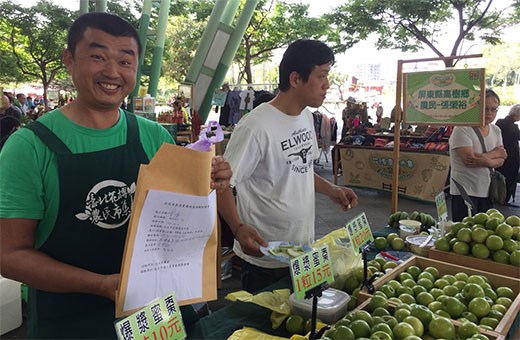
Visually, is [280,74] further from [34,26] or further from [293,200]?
[34,26]

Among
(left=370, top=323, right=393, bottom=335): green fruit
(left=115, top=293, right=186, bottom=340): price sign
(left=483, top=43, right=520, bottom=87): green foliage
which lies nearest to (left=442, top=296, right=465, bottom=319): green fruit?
(left=370, top=323, right=393, bottom=335): green fruit

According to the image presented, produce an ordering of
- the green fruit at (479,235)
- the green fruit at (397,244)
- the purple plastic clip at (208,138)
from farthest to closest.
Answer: the green fruit at (397,244)
the green fruit at (479,235)
the purple plastic clip at (208,138)

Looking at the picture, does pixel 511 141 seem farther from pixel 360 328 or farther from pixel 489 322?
pixel 360 328

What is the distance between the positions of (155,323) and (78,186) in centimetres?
46

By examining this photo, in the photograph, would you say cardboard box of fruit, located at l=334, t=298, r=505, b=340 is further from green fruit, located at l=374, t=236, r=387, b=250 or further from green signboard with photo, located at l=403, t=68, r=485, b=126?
green signboard with photo, located at l=403, t=68, r=485, b=126

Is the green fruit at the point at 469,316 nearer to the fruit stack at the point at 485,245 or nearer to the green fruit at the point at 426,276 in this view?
the green fruit at the point at 426,276

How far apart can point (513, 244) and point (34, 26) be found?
18899mm

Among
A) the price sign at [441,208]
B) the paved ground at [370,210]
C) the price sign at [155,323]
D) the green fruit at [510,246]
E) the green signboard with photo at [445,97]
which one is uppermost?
the green signboard with photo at [445,97]

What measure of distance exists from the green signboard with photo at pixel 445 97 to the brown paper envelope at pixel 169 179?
2.95 metres

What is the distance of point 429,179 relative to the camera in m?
6.60

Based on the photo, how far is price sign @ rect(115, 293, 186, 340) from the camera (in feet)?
2.75

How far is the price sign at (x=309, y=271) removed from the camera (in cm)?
125

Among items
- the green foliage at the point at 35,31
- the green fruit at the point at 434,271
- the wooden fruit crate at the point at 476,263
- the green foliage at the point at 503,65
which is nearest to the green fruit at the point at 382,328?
the green fruit at the point at 434,271

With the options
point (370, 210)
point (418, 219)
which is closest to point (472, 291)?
point (418, 219)
